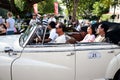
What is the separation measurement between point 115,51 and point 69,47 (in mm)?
814

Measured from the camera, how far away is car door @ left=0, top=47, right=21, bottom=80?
537cm

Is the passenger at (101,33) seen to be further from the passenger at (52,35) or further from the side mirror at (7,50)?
the side mirror at (7,50)

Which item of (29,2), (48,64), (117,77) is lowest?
(29,2)

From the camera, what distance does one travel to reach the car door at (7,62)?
17.6ft

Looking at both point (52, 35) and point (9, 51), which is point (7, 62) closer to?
point (9, 51)

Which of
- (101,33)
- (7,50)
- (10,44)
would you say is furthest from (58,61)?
(101,33)

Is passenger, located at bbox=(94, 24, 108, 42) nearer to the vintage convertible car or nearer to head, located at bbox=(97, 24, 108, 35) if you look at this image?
head, located at bbox=(97, 24, 108, 35)

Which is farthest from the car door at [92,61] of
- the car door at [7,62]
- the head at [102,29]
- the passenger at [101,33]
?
the car door at [7,62]

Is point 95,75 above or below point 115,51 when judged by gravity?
below

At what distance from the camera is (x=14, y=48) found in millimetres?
5562

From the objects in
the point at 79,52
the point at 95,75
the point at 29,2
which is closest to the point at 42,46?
the point at 79,52

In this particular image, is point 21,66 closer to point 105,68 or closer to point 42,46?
point 42,46

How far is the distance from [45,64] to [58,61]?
227 millimetres

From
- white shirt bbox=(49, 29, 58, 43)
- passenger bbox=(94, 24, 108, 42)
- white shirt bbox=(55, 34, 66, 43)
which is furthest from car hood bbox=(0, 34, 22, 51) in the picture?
passenger bbox=(94, 24, 108, 42)
